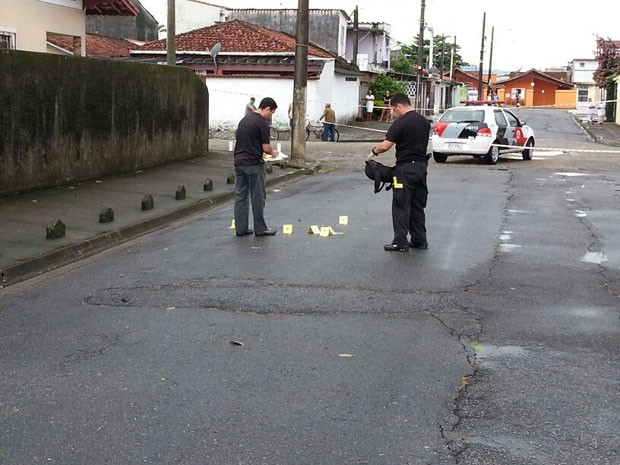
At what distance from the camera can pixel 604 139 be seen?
112ft

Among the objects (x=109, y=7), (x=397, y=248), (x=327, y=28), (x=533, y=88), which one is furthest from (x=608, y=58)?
(x=533, y=88)

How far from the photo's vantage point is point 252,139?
10664 millimetres

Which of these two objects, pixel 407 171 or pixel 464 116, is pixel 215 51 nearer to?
pixel 464 116

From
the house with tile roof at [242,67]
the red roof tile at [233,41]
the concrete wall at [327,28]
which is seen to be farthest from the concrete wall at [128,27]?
the house with tile roof at [242,67]

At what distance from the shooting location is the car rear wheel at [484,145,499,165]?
21391 millimetres

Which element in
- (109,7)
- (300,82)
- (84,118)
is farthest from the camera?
(109,7)

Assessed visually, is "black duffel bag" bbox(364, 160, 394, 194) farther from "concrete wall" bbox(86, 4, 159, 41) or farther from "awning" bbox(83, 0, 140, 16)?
"concrete wall" bbox(86, 4, 159, 41)

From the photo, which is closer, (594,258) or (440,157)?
(594,258)

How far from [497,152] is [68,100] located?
12.0 meters

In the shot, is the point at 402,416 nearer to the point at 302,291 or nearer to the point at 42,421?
the point at 42,421

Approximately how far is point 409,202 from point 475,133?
12155 millimetres

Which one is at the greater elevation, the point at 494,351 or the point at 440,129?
the point at 440,129

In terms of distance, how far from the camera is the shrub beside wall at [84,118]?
41.8 feet

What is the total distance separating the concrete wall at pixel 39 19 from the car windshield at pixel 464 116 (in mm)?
9636
